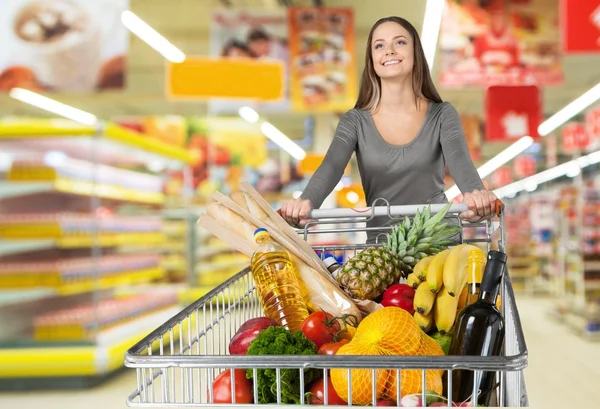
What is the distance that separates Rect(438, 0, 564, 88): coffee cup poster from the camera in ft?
25.7

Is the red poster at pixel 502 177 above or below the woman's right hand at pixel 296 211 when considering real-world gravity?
above

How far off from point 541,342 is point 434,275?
29.5ft

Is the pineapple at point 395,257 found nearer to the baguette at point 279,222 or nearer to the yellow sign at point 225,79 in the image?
the baguette at point 279,222

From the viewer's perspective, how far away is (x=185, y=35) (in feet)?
40.7

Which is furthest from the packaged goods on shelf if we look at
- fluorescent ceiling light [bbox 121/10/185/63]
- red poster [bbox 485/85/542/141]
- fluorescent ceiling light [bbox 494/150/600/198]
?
red poster [bbox 485/85/542/141]

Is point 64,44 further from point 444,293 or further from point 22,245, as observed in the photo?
point 444,293

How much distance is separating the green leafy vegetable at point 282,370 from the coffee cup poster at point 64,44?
5700 millimetres

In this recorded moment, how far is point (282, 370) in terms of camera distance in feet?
3.92

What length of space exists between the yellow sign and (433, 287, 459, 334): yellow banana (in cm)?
534

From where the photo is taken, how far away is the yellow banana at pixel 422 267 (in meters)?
1.70

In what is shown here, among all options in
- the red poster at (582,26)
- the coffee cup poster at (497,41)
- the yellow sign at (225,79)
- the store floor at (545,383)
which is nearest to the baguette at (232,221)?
the store floor at (545,383)

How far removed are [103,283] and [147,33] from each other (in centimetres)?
254

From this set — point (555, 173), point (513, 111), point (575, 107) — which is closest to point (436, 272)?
point (575, 107)

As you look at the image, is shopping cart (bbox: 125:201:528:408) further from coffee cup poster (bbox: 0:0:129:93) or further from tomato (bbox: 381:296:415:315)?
coffee cup poster (bbox: 0:0:129:93)
